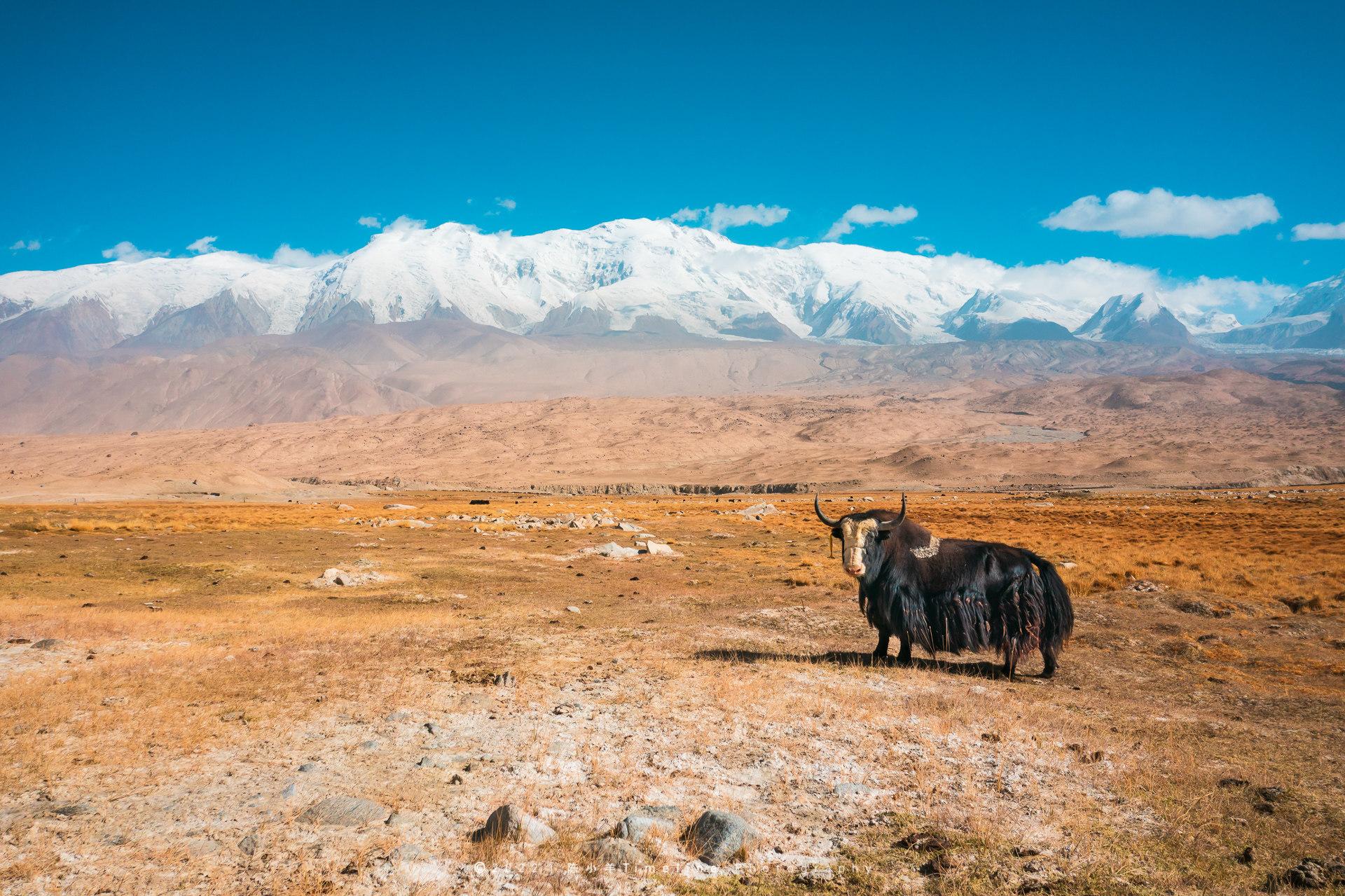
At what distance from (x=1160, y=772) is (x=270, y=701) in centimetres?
1104

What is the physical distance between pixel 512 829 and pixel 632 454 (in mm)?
150565

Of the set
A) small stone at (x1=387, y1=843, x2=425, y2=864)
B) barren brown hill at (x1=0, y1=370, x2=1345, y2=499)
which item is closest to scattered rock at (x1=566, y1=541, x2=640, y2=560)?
small stone at (x1=387, y1=843, x2=425, y2=864)

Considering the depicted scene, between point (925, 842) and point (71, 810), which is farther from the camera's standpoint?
point (71, 810)

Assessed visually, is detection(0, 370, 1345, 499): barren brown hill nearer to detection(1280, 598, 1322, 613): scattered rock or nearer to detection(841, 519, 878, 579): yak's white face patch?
detection(841, 519, 878, 579): yak's white face patch

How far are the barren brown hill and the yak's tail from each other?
89964mm

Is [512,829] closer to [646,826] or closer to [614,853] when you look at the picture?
[614,853]

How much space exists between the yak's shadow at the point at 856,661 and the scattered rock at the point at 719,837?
6501mm

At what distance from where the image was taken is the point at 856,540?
12.5m

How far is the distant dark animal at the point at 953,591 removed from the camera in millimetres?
12305

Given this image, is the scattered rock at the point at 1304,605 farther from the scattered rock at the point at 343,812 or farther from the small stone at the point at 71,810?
the small stone at the point at 71,810

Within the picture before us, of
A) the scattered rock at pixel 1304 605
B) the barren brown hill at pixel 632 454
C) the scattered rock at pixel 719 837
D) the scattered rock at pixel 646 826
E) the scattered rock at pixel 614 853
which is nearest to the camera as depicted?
the scattered rock at pixel 614 853

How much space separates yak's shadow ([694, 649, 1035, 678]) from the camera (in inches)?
505

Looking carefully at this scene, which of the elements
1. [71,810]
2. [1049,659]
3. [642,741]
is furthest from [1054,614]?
[71,810]

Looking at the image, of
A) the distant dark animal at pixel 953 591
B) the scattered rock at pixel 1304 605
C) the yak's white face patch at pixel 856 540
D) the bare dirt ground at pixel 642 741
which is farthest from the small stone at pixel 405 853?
the scattered rock at pixel 1304 605
